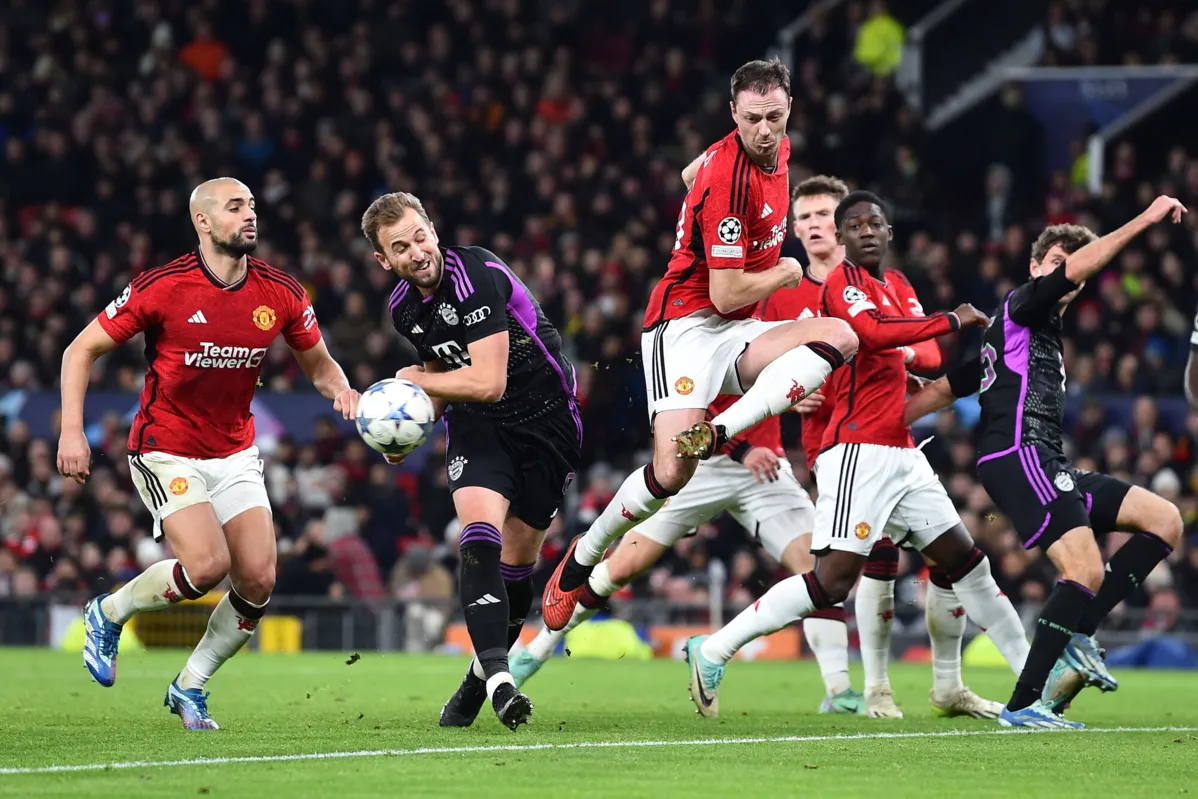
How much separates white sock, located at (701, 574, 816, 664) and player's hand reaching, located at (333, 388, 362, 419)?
2.26 meters

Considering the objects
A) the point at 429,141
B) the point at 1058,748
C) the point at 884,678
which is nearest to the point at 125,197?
the point at 429,141

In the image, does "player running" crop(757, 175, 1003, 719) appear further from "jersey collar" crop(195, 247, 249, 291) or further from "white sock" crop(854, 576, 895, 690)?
"jersey collar" crop(195, 247, 249, 291)

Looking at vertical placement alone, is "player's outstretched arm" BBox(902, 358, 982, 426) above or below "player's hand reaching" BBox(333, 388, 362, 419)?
above

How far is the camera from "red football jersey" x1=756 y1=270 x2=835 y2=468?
32.6 feet

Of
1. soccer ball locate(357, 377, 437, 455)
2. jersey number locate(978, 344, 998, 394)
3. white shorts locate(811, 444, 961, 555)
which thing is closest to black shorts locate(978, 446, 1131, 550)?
jersey number locate(978, 344, 998, 394)

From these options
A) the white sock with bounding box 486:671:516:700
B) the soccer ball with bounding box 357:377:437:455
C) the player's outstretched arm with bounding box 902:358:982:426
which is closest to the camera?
the white sock with bounding box 486:671:516:700

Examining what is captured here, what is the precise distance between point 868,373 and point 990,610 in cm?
137

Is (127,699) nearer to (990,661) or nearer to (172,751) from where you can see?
(172,751)

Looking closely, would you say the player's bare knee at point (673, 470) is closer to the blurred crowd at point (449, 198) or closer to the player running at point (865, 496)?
the player running at point (865, 496)

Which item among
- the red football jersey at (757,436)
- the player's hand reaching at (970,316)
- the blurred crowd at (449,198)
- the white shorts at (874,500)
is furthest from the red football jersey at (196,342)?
the blurred crowd at (449,198)

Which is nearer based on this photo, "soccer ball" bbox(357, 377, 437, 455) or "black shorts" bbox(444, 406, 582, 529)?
"soccer ball" bbox(357, 377, 437, 455)

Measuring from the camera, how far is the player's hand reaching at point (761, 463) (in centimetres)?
962

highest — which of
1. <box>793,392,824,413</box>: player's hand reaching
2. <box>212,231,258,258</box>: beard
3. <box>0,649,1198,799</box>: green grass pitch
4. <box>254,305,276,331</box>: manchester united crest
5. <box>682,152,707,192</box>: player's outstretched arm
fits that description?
<box>682,152,707,192</box>: player's outstretched arm

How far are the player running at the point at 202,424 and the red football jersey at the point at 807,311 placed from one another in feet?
9.39
